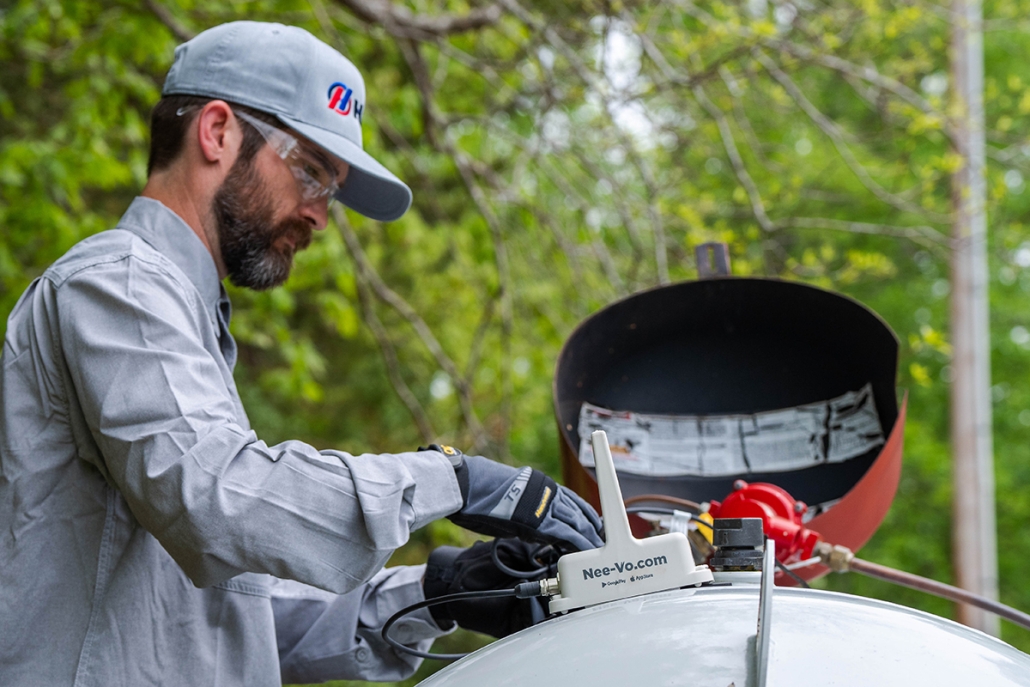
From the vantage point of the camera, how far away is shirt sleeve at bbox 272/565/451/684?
5.57 ft

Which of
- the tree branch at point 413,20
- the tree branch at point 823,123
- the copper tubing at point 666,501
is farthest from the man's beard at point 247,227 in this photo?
the tree branch at point 823,123

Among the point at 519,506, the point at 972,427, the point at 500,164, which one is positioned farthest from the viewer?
the point at 972,427

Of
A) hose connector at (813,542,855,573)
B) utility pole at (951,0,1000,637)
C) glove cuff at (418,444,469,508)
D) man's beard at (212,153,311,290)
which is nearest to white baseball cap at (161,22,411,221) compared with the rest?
man's beard at (212,153,311,290)

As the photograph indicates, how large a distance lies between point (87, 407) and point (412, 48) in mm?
2996

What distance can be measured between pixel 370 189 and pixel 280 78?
0.36 metres

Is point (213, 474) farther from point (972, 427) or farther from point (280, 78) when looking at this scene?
point (972, 427)

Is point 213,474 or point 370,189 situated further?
point 370,189

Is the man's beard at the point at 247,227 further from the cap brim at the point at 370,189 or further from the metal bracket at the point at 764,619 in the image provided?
the metal bracket at the point at 764,619

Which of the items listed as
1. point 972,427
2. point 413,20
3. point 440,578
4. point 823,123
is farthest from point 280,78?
point 972,427

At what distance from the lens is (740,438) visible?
194 centimetres

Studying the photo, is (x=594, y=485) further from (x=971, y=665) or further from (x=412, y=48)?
(x=412, y=48)

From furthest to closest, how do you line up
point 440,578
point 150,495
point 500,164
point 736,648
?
point 500,164, point 440,578, point 150,495, point 736,648

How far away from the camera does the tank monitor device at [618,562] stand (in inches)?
45.6

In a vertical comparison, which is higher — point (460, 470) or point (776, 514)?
point (460, 470)
